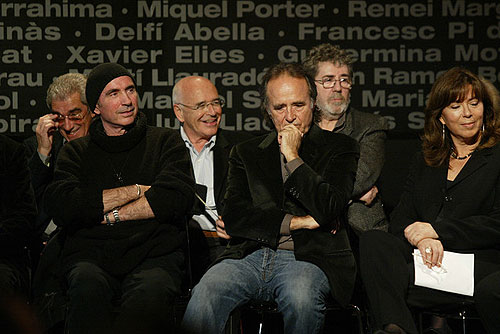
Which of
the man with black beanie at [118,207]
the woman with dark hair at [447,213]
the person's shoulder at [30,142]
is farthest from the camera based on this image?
the person's shoulder at [30,142]

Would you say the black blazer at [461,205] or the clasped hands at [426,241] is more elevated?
the black blazer at [461,205]

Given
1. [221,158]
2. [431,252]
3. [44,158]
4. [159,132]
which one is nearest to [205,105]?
[221,158]

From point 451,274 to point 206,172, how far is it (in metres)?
1.69

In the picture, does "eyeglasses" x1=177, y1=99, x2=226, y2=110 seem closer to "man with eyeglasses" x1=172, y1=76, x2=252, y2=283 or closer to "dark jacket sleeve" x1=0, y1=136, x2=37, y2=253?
"man with eyeglasses" x1=172, y1=76, x2=252, y2=283

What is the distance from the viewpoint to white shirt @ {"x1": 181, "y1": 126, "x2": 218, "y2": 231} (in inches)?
163

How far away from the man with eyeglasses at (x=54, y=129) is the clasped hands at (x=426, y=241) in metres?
2.24

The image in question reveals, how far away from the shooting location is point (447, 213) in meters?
3.54

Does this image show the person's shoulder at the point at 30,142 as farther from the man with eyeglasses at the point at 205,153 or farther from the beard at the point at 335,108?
the beard at the point at 335,108

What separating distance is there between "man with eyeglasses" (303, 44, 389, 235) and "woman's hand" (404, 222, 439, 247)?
46cm

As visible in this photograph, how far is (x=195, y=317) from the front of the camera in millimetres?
3162

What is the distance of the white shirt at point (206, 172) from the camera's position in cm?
414

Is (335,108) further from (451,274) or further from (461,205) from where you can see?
(451,274)

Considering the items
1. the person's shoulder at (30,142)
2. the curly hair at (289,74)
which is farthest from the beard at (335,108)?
the person's shoulder at (30,142)

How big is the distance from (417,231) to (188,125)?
70.7 inches
